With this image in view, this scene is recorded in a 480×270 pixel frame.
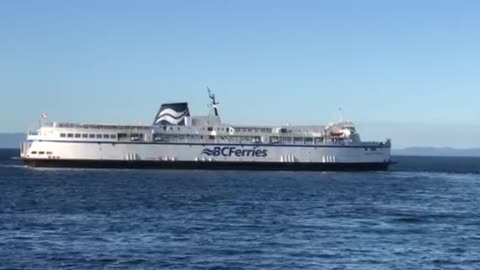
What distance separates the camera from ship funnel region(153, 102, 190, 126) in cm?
12775

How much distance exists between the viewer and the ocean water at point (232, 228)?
34.0 meters

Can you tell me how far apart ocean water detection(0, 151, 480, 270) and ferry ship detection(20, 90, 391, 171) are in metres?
39.2

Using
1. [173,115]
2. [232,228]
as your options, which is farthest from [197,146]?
[232,228]

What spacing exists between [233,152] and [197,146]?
588 centimetres

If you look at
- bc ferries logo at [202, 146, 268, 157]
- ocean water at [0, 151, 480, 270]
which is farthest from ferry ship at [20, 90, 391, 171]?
ocean water at [0, 151, 480, 270]

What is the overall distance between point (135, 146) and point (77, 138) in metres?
8.58

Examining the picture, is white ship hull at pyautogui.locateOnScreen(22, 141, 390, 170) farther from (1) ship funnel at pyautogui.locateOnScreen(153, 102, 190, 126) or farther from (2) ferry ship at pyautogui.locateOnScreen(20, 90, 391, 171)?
(1) ship funnel at pyautogui.locateOnScreen(153, 102, 190, 126)

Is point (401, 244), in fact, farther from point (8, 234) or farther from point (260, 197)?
point (260, 197)

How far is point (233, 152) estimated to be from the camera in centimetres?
12500

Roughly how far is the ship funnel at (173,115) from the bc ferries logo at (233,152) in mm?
6927

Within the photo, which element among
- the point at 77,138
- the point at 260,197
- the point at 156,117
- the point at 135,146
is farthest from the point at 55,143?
the point at 260,197

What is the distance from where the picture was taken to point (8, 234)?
131 ft

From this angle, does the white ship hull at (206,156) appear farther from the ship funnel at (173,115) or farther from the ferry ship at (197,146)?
the ship funnel at (173,115)

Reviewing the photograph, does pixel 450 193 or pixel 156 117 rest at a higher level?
pixel 156 117
